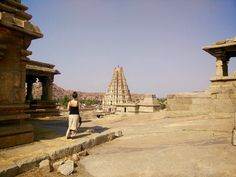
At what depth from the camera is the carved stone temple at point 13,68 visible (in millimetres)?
5262

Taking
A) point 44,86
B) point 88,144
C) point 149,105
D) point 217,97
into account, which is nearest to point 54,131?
point 88,144

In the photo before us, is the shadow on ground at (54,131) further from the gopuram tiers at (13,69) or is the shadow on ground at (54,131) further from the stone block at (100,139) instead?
the gopuram tiers at (13,69)

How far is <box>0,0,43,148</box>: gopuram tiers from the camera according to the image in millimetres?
5262

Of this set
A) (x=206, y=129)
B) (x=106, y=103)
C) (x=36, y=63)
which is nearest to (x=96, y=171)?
(x=206, y=129)

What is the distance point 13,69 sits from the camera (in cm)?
563

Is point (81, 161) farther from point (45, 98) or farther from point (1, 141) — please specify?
point (45, 98)

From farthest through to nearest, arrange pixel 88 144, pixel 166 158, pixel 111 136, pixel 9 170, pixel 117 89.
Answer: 1. pixel 117 89
2. pixel 111 136
3. pixel 88 144
4. pixel 166 158
5. pixel 9 170

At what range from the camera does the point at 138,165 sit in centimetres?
413

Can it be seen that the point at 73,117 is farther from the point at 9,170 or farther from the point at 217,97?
the point at 217,97

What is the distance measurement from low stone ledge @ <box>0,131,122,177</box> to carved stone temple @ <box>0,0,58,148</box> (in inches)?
50.5

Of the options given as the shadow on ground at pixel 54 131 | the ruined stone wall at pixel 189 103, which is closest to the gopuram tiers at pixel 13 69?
the shadow on ground at pixel 54 131

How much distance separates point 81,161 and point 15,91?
2.53 m

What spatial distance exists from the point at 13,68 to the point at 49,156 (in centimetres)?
256

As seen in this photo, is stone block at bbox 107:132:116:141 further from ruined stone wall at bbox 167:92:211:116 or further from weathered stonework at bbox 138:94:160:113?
weathered stonework at bbox 138:94:160:113
